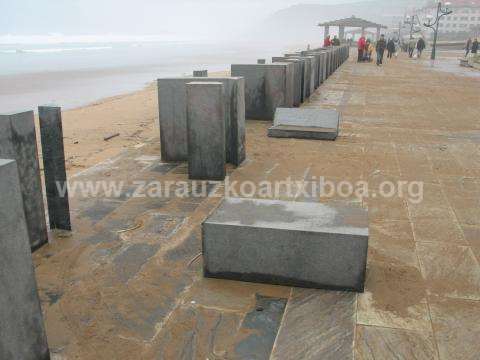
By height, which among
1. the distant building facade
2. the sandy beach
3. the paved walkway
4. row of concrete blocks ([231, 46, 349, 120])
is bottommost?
the sandy beach

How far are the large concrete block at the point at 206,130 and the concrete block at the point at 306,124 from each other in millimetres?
2941

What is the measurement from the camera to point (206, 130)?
639 cm

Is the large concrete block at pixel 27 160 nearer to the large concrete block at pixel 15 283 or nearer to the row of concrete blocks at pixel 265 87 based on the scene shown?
the large concrete block at pixel 15 283

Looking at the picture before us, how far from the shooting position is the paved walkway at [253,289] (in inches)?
124

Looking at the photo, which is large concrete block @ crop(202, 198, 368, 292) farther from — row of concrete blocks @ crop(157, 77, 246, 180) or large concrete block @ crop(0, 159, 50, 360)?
row of concrete blocks @ crop(157, 77, 246, 180)

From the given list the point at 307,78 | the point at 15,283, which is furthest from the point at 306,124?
the point at 15,283

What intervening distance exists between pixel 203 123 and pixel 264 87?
4.73 meters

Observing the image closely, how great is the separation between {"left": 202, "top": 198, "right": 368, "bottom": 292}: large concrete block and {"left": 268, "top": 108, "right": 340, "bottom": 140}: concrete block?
5190 mm

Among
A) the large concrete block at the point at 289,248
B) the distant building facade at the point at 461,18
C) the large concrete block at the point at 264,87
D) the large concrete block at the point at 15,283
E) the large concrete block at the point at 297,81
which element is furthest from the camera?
the distant building facade at the point at 461,18

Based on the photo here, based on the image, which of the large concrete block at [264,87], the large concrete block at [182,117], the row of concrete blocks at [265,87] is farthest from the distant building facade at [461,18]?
the large concrete block at [182,117]

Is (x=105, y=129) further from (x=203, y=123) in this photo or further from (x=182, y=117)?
(x=203, y=123)

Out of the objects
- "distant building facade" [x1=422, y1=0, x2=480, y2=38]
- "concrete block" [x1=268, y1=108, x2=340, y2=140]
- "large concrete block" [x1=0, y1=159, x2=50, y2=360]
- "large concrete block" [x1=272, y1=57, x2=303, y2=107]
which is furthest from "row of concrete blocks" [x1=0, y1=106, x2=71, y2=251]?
"distant building facade" [x1=422, y1=0, x2=480, y2=38]

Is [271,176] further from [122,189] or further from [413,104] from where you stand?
[413,104]

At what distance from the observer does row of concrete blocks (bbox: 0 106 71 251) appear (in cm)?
416
